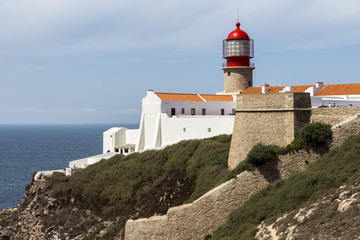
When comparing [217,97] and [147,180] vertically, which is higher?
[217,97]

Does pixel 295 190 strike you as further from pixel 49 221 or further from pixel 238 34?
pixel 238 34

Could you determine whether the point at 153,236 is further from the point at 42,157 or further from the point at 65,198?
the point at 42,157

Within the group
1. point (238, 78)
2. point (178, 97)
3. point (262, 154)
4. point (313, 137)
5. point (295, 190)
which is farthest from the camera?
point (238, 78)

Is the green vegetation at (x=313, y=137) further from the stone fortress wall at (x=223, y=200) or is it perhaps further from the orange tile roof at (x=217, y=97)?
the orange tile roof at (x=217, y=97)

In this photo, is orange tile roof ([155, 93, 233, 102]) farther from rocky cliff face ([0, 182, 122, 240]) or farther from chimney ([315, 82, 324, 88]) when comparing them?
rocky cliff face ([0, 182, 122, 240])

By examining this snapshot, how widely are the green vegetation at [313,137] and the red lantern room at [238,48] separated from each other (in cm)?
2133

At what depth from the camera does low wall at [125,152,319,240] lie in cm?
2020

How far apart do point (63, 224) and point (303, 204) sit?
741 inches

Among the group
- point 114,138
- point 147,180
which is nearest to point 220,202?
point 147,180

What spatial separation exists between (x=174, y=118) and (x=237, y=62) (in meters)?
8.46

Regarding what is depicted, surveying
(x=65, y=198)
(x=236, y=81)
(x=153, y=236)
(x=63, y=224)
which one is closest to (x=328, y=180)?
(x=153, y=236)

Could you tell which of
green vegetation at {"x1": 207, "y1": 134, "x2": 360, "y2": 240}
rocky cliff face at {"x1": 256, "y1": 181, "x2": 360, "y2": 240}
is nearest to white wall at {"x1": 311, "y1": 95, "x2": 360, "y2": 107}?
green vegetation at {"x1": 207, "y1": 134, "x2": 360, "y2": 240}

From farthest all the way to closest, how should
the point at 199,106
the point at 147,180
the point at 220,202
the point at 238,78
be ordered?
1. the point at 238,78
2. the point at 199,106
3. the point at 147,180
4. the point at 220,202

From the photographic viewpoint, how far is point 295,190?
17.7 m
